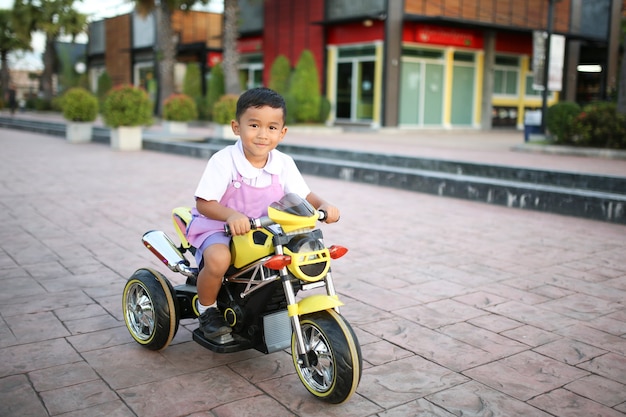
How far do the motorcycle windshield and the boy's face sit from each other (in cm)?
33

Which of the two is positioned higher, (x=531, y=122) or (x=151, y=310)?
(x=531, y=122)

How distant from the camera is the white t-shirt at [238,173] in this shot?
Answer: 120 inches

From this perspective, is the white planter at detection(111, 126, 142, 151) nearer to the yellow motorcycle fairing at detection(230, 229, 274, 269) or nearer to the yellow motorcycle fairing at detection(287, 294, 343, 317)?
the yellow motorcycle fairing at detection(230, 229, 274, 269)

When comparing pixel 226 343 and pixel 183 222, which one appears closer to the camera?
pixel 226 343

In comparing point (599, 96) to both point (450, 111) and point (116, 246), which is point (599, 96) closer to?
point (450, 111)

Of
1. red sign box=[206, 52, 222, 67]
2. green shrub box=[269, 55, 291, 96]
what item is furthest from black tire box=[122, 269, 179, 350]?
red sign box=[206, 52, 222, 67]

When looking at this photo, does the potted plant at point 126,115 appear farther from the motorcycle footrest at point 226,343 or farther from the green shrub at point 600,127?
the motorcycle footrest at point 226,343

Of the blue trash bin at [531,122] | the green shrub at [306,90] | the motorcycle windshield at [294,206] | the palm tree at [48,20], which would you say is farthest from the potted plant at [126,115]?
the palm tree at [48,20]

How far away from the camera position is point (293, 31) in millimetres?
26844

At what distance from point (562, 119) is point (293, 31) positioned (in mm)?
14538

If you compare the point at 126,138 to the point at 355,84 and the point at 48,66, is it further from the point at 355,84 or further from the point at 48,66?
the point at 48,66

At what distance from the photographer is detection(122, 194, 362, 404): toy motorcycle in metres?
2.76

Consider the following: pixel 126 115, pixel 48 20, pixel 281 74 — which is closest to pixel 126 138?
pixel 126 115

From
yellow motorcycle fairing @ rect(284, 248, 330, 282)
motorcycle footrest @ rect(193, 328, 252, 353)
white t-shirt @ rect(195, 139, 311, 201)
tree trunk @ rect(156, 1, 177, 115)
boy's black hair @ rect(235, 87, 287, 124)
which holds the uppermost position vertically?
tree trunk @ rect(156, 1, 177, 115)
